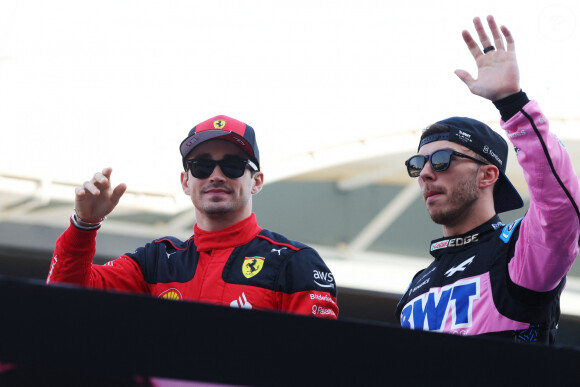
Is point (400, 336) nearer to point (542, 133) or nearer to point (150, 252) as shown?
point (542, 133)

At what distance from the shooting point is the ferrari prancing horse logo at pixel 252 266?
2.27 metres

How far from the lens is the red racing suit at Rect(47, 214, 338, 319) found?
2201mm

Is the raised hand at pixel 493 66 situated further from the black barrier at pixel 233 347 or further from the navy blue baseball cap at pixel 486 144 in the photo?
the black barrier at pixel 233 347

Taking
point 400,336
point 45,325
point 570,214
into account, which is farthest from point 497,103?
point 45,325

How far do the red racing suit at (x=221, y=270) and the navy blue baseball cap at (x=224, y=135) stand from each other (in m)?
0.27

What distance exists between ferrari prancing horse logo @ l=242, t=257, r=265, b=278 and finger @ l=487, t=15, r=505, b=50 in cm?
104

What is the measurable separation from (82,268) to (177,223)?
21.9 feet

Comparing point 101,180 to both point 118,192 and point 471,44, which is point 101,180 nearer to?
point 118,192

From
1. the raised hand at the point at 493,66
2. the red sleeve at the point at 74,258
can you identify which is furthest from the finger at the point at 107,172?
the raised hand at the point at 493,66

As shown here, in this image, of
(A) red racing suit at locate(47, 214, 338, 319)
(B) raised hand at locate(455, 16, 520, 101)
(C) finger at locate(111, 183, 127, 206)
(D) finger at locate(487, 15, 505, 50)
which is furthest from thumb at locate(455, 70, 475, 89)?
(C) finger at locate(111, 183, 127, 206)

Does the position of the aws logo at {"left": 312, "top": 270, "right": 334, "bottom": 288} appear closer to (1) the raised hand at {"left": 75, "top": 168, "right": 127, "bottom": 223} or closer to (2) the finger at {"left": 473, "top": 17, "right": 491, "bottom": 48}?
(1) the raised hand at {"left": 75, "top": 168, "right": 127, "bottom": 223}

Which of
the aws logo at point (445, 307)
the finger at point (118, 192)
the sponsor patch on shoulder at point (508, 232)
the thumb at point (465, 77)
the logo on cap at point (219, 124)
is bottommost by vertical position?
the aws logo at point (445, 307)

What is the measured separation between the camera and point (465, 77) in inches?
77.3

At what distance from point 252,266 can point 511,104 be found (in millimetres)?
1022
